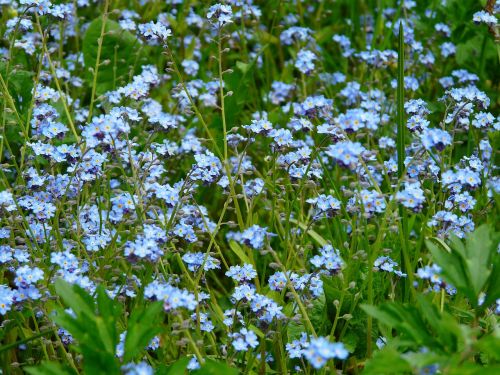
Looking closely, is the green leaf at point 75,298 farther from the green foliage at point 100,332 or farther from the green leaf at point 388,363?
the green leaf at point 388,363

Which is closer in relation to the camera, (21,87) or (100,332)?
(100,332)

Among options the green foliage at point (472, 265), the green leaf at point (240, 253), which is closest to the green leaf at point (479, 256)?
the green foliage at point (472, 265)

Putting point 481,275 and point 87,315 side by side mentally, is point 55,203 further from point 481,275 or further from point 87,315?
point 481,275

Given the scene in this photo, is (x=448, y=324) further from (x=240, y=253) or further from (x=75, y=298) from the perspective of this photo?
(x=240, y=253)

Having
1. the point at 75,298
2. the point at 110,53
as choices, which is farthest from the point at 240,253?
the point at 110,53

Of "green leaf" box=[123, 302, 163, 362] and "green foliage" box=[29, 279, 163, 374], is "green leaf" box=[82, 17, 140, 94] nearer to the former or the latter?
"green foliage" box=[29, 279, 163, 374]

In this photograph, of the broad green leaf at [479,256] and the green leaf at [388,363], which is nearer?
the green leaf at [388,363]

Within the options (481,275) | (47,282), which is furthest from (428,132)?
(47,282)

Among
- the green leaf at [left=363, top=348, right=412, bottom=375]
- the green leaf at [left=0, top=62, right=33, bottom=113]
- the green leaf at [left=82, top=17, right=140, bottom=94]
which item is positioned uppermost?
the green leaf at [left=82, top=17, right=140, bottom=94]

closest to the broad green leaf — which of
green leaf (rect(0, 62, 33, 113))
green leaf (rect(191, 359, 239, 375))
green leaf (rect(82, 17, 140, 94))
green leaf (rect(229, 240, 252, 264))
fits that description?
green leaf (rect(191, 359, 239, 375))
